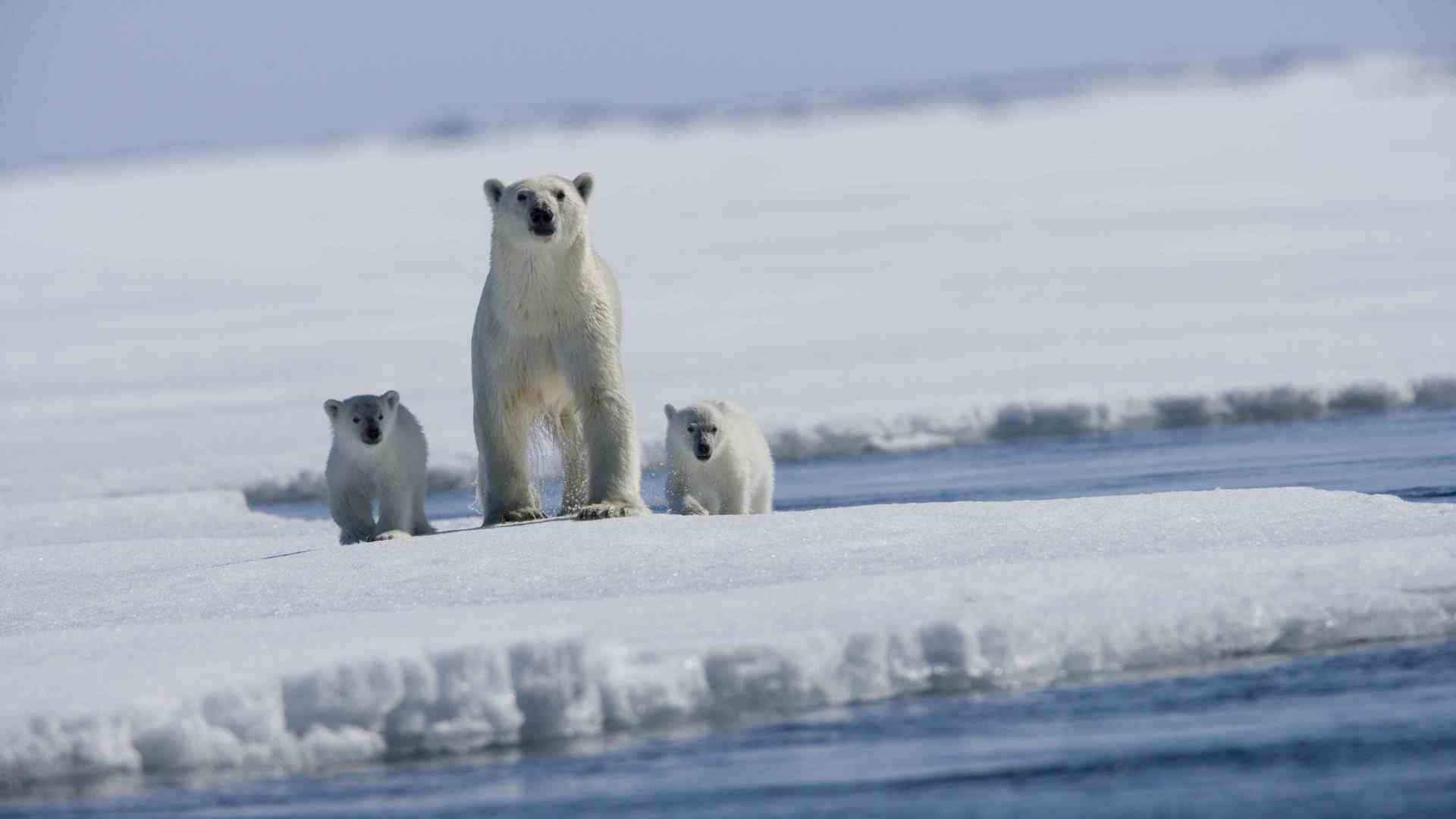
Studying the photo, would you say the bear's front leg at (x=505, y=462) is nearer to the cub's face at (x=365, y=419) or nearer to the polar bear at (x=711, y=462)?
the cub's face at (x=365, y=419)

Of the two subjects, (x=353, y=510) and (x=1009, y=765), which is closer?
(x=1009, y=765)

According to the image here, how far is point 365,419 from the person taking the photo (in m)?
6.07

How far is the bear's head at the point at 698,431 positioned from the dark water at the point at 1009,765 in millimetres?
2688

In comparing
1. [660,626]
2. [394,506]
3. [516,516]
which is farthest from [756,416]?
[660,626]

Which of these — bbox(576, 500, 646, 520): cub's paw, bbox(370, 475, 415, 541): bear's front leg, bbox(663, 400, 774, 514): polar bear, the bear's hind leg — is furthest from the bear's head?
bbox(370, 475, 415, 541): bear's front leg

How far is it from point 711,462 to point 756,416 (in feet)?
8.98

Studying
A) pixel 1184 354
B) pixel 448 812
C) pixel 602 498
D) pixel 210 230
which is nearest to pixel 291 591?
pixel 602 498

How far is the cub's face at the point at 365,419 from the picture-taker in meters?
6.07

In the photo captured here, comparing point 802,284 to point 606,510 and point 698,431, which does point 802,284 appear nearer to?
point 698,431

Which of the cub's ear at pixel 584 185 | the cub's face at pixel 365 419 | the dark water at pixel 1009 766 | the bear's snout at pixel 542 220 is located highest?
the cub's ear at pixel 584 185

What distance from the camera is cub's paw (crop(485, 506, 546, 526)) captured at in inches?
248

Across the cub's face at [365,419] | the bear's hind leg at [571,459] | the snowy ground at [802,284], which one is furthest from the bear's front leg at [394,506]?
the snowy ground at [802,284]

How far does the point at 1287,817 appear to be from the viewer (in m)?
3.42

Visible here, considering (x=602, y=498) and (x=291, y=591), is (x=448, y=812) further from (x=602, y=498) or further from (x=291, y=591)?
(x=602, y=498)
